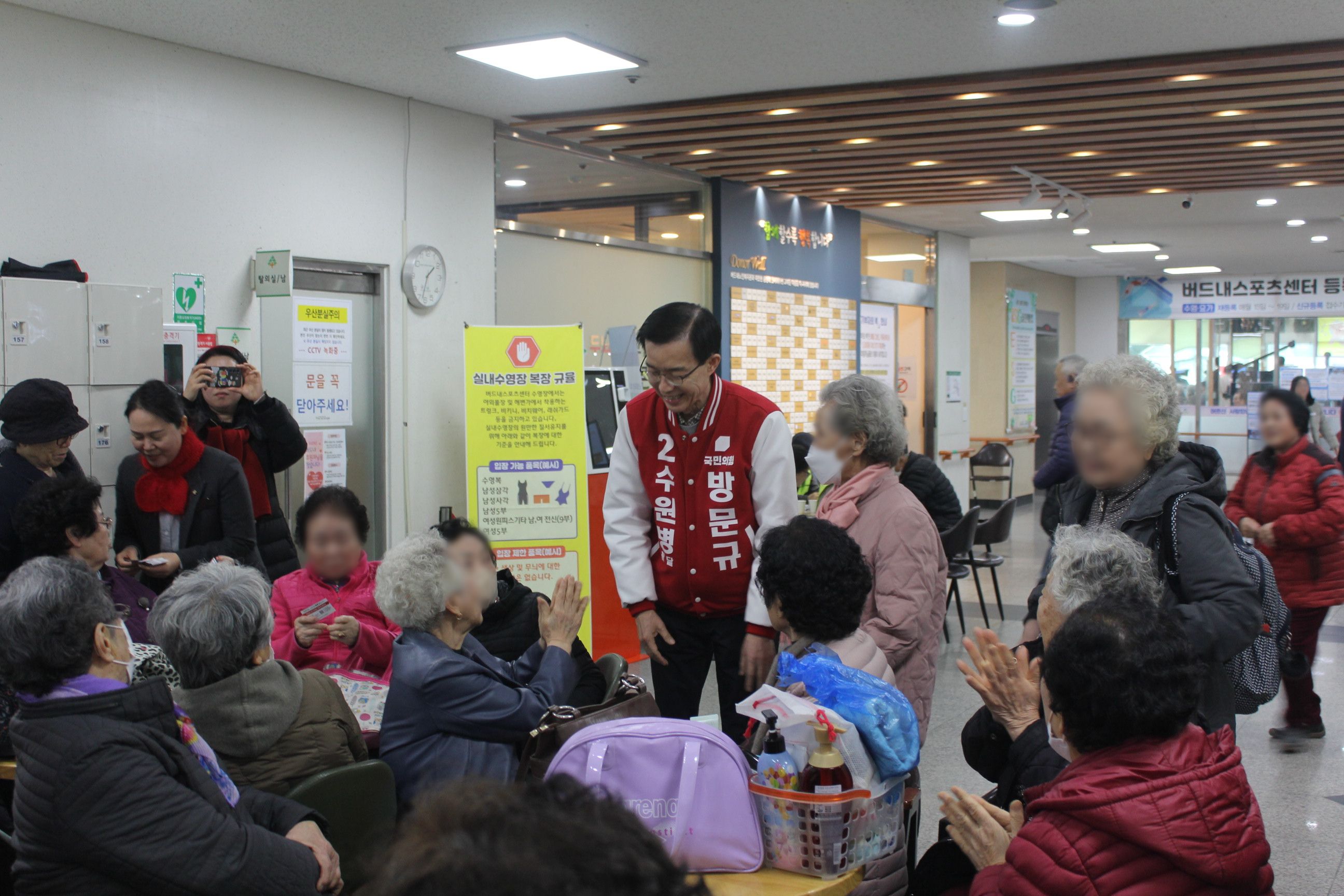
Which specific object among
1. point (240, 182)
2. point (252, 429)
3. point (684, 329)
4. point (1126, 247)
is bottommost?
point (252, 429)

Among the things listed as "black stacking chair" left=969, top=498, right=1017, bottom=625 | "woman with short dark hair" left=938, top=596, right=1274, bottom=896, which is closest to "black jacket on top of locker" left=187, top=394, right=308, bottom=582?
"woman with short dark hair" left=938, top=596, right=1274, bottom=896

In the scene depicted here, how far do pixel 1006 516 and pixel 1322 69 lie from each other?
3302mm

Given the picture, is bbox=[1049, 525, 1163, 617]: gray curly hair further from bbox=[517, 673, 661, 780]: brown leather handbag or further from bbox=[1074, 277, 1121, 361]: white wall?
bbox=[1074, 277, 1121, 361]: white wall

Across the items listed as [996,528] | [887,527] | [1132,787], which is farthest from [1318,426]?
[1132,787]

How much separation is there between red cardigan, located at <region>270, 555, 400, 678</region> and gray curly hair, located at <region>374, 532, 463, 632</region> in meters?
0.71

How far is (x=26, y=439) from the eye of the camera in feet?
11.8

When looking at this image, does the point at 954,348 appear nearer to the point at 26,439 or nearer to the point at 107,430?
the point at 107,430

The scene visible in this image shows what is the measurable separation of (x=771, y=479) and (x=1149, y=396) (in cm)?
98

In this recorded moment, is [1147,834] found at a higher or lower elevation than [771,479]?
lower

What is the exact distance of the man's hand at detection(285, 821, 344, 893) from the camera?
2.16 metres

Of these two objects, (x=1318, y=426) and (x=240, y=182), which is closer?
(x=240, y=182)

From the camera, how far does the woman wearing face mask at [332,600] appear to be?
10.8 feet

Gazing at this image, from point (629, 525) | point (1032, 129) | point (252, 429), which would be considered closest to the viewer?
point (629, 525)

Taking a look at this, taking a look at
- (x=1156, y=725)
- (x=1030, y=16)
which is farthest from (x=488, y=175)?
(x=1156, y=725)
